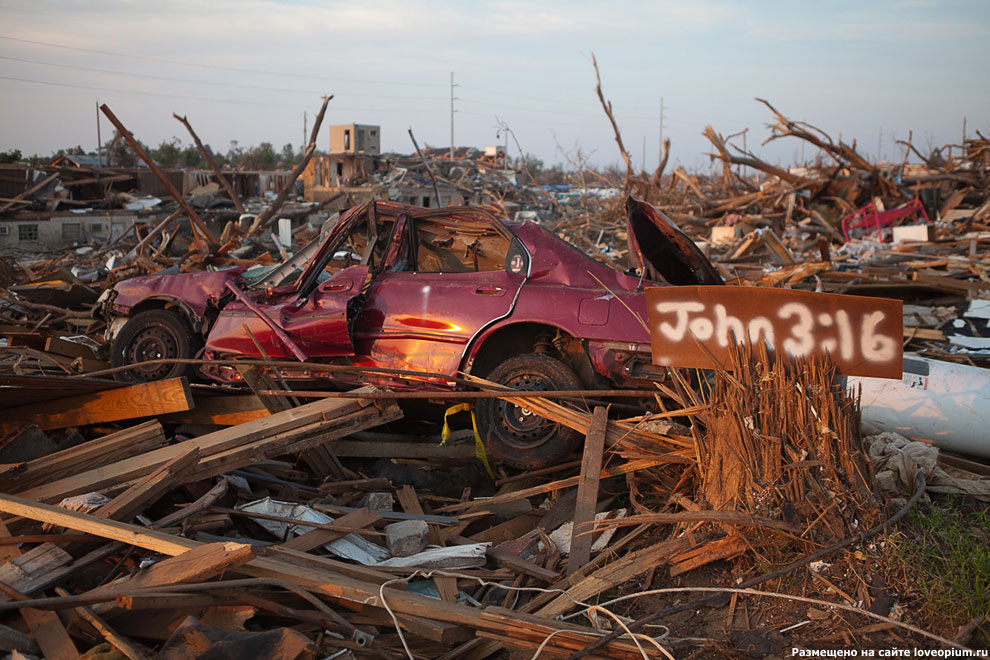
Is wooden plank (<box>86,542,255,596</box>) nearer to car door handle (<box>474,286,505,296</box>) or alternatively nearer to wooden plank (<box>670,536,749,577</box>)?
wooden plank (<box>670,536,749,577</box>)

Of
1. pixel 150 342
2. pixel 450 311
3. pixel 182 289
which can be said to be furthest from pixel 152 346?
pixel 450 311

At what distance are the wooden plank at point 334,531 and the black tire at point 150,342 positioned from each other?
3.21 meters

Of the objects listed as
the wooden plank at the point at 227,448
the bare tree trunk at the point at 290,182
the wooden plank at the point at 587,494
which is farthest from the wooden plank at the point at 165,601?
the bare tree trunk at the point at 290,182

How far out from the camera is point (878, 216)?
18.0 metres

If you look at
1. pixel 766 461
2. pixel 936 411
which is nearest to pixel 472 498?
pixel 766 461

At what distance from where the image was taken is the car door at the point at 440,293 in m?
5.67

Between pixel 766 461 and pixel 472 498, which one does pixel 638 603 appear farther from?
Answer: pixel 472 498

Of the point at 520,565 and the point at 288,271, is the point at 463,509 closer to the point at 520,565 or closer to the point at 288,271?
the point at 520,565

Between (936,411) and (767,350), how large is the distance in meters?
2.69

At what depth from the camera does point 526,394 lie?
4578 millimetres

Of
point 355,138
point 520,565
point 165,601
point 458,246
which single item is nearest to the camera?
point 165,601

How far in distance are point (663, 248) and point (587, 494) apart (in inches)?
97.7

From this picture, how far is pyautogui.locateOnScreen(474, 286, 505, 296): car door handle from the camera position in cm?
564

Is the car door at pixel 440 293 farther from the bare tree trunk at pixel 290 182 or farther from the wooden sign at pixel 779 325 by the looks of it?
the bare tree trunk at pixel 290 182
